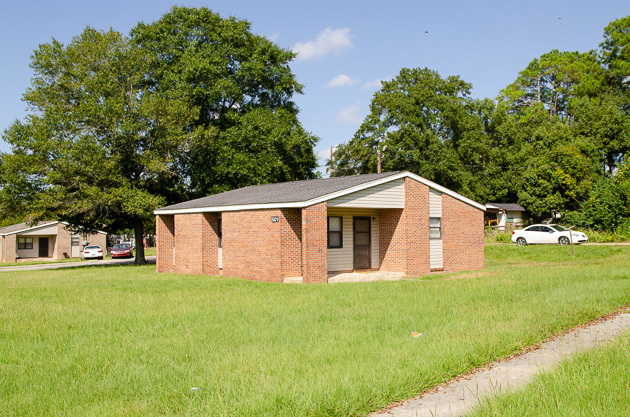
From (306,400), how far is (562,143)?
53.7 m

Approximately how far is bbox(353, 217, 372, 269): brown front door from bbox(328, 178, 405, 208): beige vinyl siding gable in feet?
6.99

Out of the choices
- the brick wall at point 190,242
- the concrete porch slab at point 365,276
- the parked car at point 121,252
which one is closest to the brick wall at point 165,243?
the brick wall at point 190,242

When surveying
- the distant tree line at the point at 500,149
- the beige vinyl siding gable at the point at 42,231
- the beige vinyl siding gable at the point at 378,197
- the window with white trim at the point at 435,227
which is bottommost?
the window with white trim at the point at 435,227

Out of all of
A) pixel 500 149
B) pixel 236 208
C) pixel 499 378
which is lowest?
pixel 499 378

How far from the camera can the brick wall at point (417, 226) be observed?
22469mm

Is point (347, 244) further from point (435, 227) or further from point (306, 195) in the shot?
point (306, 195)

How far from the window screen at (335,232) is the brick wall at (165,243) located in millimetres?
8808

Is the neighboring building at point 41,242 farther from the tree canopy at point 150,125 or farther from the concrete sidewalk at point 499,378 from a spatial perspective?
the concrete sidewalk at point 499,378

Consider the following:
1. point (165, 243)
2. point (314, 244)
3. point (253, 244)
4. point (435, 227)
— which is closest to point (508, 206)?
point (435, 227)

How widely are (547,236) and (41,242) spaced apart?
1975 inches

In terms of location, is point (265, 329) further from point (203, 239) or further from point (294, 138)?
point (294, 138)

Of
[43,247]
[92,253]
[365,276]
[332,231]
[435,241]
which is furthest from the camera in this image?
[43,247]

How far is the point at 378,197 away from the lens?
21578mm

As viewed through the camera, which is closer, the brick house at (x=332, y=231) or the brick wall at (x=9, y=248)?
the brick house at (x=332, y=231)
